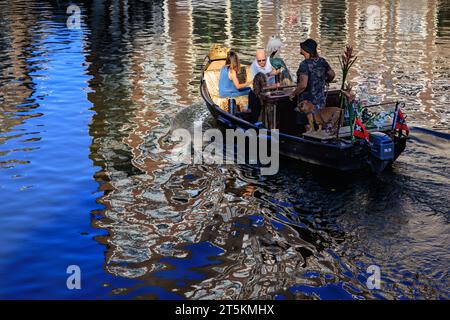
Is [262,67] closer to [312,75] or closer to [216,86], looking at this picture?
[312,75]

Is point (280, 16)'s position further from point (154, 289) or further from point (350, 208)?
point (154, 289)

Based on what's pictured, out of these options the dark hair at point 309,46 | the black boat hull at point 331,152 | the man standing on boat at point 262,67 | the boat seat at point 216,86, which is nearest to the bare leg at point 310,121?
the black boat hull at point 331,152

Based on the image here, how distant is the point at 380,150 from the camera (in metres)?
11.2

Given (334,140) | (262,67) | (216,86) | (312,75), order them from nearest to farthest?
1. (334,140)
2. (312,75)
3. (262,67)
4. (216,86)

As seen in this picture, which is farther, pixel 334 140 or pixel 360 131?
pixel 334 140

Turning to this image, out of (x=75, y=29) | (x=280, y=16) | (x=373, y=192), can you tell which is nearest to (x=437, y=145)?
(x=373, y=192)

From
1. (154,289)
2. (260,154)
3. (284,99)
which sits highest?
(284,99)

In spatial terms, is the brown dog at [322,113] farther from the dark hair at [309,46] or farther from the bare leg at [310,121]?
the dark hair at [309,46]

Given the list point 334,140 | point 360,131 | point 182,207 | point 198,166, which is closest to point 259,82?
point 198,166

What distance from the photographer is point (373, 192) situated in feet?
36.7

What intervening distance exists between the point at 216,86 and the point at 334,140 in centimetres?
668

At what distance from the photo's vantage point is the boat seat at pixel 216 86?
16156 mm

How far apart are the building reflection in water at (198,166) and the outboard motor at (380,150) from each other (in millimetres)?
2165
